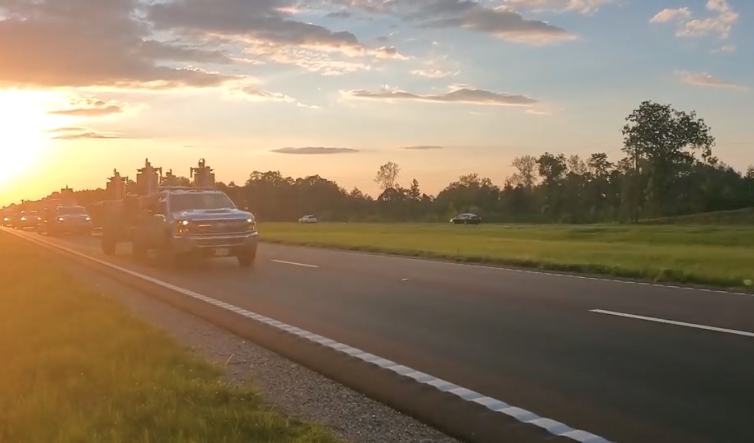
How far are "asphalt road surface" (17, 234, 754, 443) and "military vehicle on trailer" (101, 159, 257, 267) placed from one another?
3173 millimetres

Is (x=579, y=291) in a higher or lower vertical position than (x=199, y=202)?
lower

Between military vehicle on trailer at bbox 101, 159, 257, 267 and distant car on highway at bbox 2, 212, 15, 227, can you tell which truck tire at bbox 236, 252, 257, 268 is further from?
distant car on highway at bbox 2, 212, 15, 227

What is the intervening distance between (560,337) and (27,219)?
72.1 m

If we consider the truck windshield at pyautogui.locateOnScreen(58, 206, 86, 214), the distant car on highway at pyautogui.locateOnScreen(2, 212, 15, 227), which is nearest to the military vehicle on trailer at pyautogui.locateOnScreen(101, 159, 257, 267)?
A: the truck windshield at pyautogui.locateOnScreen(58, 206, 86, 214)

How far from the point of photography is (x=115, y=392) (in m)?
6.96

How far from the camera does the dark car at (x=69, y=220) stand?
49625 millimetres

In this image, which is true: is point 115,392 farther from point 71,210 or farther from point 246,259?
point 71,210

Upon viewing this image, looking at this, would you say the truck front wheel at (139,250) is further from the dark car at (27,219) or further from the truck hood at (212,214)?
the dark car at (27,219)

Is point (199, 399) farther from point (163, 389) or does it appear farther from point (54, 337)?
point (54, 337)

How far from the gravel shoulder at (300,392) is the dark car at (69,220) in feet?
132

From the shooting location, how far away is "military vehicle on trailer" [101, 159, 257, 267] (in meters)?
21.3

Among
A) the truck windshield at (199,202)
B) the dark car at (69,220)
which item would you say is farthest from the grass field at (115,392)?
the dark car at (69,220)

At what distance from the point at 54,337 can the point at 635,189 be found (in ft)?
264

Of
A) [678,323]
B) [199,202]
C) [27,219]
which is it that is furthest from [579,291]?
[27,219]
